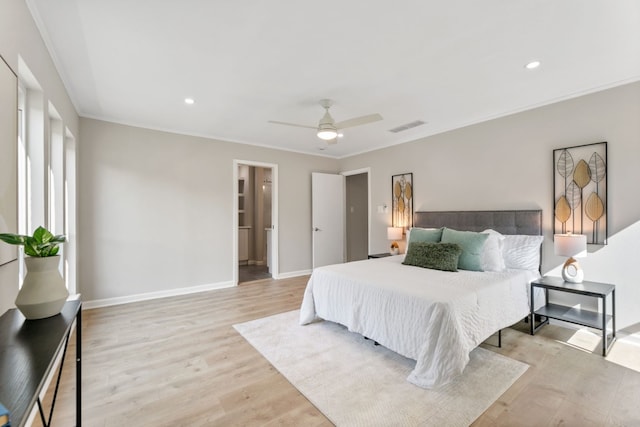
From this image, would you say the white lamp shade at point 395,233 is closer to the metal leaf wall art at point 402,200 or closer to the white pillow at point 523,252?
the metal leaf wall art at point 402,200

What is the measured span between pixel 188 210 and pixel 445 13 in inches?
165

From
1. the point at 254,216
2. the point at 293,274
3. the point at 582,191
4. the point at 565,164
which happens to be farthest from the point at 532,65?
the point at 254,216

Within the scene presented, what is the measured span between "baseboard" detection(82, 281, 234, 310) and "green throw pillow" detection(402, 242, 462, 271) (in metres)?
3.18

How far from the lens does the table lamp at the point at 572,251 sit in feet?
9.25

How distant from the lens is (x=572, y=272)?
117 inches

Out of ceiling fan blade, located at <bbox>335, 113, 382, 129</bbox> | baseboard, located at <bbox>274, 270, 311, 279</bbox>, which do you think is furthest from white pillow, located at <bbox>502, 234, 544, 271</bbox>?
baseboard, located at <bbox>274, 270, 311, 279</bbox>

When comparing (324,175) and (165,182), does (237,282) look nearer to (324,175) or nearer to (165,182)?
(165,182)

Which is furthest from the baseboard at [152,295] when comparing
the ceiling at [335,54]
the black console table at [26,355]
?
the black console table at [26,355]

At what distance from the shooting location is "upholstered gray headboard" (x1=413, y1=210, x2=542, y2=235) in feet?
11.1

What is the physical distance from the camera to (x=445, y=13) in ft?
6.21

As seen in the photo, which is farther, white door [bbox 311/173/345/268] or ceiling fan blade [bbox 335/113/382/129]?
white door [bbox 311/173/345/268]

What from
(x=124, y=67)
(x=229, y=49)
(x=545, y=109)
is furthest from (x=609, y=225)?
(x=124, y=67)

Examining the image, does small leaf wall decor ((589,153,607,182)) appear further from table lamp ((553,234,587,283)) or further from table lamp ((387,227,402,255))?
table lamp ((387,227,402,255))

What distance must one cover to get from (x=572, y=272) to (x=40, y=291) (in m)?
4.23
